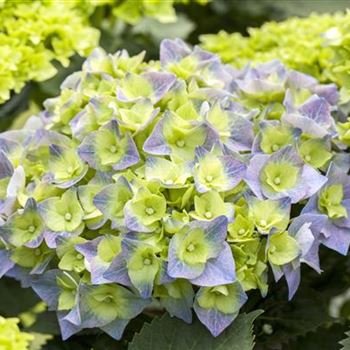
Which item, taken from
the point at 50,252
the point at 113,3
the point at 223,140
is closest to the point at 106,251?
the point at 50,252

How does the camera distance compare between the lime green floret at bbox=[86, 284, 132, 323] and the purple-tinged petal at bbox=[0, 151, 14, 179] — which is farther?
the purple-tinged petal at bbox=[0, 151, 14, 179]

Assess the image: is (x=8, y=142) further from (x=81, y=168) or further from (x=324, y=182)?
(x=324, y=182)

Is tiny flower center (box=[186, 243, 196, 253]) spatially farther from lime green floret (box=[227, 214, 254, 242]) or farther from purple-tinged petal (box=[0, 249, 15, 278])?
purple-tinged petal (box=[0, 249, 15, 278])

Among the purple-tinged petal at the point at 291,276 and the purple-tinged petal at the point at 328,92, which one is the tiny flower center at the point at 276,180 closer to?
the purple-tinged petal at the point at 291,276

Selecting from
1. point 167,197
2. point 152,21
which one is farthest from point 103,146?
point 152,21

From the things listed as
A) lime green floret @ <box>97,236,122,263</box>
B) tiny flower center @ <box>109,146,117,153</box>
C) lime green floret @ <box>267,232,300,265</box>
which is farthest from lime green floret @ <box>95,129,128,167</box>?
lime green floret @ <box>267,232,300,265</box>

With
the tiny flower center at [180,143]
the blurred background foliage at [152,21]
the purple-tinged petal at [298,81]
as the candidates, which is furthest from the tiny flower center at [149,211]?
the blurred background foliage at [152,21]
